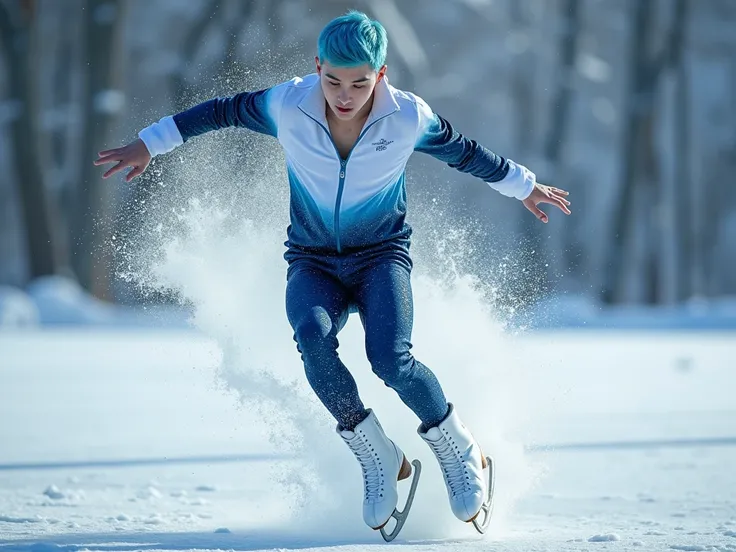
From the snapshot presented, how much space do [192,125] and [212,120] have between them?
8cm

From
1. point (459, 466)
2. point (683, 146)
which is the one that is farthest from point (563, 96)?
point (459, 466)

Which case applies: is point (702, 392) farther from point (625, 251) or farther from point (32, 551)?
point (625, 251)

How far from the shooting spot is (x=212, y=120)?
490 cm

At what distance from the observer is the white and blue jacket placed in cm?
468

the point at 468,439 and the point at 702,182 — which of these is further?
the point at 702,182

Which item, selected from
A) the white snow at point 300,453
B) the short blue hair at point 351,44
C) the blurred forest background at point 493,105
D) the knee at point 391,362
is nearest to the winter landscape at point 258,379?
the white snow at point 300,453

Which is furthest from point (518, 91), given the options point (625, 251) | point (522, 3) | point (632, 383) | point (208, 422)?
point (208, 422)

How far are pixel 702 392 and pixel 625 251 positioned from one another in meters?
13.6

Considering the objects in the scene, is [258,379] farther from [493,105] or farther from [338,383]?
[493,105]

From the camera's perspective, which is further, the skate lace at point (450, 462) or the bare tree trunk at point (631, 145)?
the bare tree trunk at point (631, 145)

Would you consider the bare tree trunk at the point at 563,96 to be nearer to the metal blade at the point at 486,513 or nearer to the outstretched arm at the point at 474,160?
the outstretched arm at the point at 474,160

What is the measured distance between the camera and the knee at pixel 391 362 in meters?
4.46

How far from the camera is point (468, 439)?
4.71m

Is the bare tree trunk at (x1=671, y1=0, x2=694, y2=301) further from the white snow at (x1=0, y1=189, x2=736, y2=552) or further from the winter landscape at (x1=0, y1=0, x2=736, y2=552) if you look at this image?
the white snow at (x1=0, y1=189, x2=736, y2=552)
